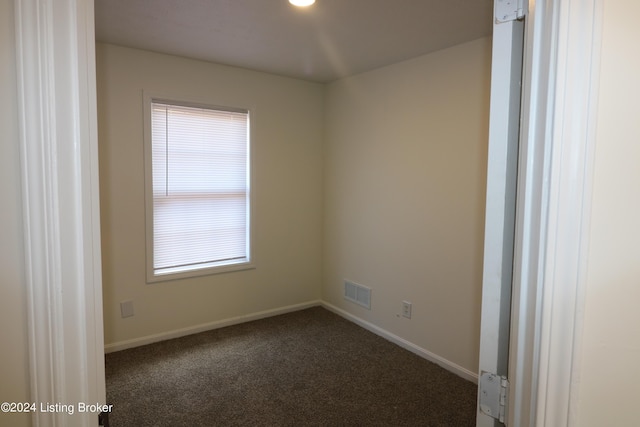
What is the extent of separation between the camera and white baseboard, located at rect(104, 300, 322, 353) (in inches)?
129

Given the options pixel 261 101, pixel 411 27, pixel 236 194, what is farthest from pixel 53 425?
pixel 261 101

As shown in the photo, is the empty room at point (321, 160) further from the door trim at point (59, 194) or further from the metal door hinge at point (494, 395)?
the metal door hinge at point (494, 395)

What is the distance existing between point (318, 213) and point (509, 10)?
361cm

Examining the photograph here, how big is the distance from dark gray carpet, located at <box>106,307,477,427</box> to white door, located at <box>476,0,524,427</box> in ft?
5.67

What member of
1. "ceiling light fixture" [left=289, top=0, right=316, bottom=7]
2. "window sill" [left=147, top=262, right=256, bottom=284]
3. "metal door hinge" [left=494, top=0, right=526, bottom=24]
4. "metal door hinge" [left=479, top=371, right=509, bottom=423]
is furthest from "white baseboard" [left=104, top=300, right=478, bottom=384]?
"ceiling light fixture" [left=289, top=0, right=316, bottom=7]

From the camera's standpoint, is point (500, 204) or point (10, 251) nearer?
point (10, 251)

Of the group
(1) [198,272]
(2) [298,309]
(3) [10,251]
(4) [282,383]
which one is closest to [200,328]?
(1) [198,272]

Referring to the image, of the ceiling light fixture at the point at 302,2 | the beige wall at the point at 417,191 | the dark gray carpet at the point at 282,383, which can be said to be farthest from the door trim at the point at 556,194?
the beige wall at the point at 417,191

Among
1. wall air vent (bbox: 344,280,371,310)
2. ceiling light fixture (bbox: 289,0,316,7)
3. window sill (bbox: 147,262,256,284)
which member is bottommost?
wall air vent (bbox: 344,280,371,310)

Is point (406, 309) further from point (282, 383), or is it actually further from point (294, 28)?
point (294, 28)

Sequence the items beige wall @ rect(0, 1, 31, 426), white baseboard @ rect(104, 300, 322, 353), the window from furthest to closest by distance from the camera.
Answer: the window, white baseboard @ rect(104, 300, 322, 353), beige wall @ rect(0, 1, 31, 426)

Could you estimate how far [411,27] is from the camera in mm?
2580

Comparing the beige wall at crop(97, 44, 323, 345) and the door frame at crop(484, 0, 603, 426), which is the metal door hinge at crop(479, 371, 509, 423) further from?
the beige wall at crop(97, 44, 323, 345)

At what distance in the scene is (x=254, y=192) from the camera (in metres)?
3.92
